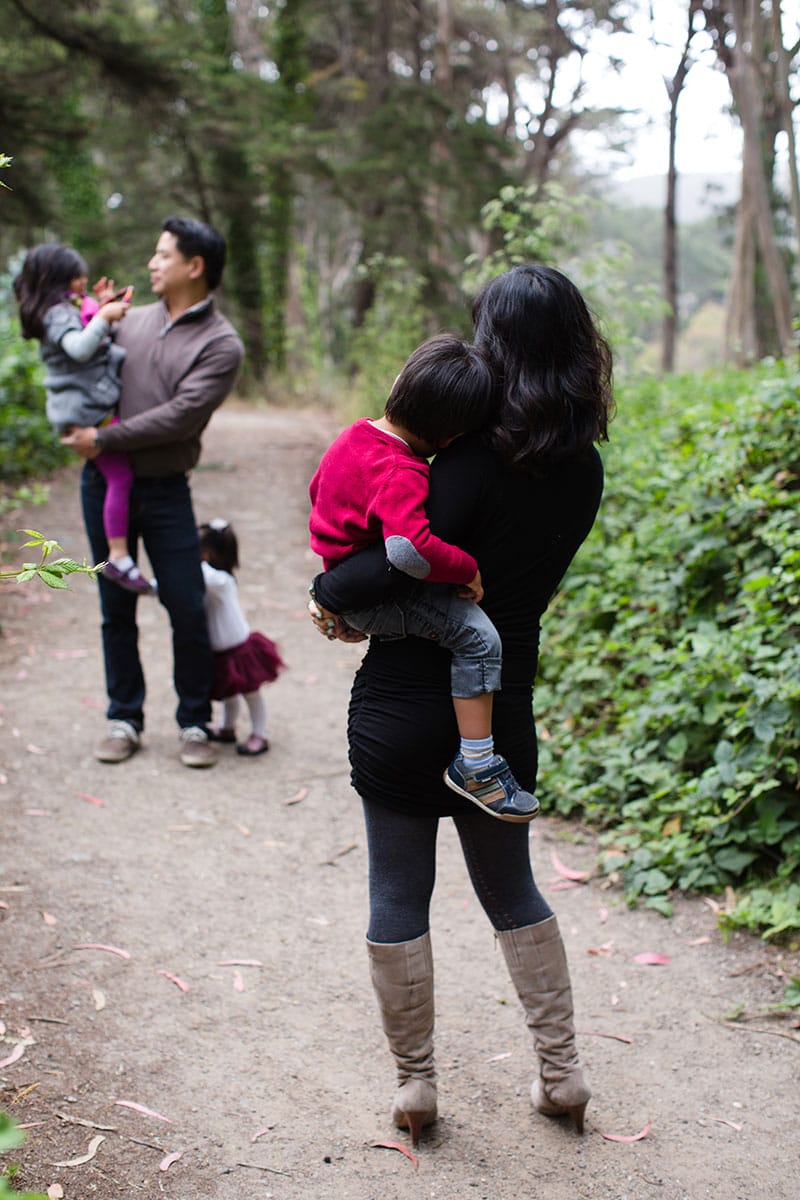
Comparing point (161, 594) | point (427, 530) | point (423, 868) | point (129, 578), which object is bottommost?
point (423, 868)

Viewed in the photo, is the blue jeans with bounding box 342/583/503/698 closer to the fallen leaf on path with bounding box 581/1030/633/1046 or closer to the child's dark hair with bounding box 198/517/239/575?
the fallen leaf on path with bounding box 581/1030/633/1046

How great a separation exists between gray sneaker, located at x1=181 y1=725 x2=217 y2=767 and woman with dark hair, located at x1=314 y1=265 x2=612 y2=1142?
8.89ft

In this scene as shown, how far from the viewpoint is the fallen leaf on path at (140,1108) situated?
278 cm

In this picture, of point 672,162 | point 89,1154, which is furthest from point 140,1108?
point 672,162

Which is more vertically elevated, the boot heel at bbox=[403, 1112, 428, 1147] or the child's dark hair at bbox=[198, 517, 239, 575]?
the child's dark hair at bbox=[198, 517, 239, 575]

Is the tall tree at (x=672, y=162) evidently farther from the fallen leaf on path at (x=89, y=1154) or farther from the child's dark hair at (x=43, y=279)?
the fallen leaf on path at (x=89, y=1154)

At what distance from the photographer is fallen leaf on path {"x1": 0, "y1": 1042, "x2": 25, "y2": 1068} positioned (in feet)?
9.62

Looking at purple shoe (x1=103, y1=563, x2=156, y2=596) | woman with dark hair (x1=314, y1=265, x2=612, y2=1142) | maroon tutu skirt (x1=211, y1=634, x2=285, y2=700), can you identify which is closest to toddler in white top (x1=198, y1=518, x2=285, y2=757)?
maroon tutu skirt (x1=211, y1=634, x2=285, y2=700)

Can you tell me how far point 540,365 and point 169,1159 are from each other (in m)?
2.05

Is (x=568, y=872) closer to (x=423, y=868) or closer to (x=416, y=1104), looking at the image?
(x=416, y=1104)

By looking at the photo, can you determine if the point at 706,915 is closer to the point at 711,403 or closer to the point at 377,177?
the point at 711,403

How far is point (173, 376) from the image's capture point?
480 centimetres

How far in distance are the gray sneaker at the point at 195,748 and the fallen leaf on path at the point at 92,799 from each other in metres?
0.50

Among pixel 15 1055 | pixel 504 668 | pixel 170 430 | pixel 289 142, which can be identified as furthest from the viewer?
pixel 289 142
